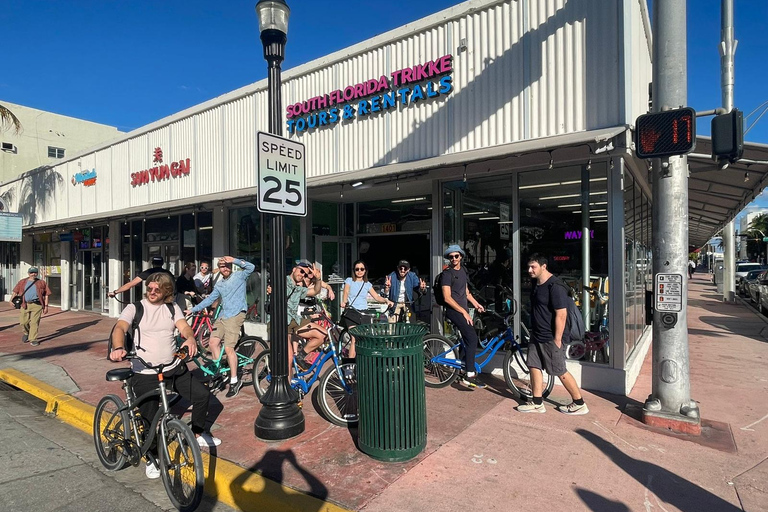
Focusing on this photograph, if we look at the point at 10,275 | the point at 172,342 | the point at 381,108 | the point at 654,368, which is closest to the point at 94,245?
the point at 10,275

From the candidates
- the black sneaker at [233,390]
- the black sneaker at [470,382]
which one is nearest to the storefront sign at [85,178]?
the black sneaker at [233,390]

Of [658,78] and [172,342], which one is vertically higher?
[658,78]

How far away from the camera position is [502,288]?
6.83 metres

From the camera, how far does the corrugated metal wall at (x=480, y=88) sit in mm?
6004

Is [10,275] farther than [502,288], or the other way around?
[10,275]

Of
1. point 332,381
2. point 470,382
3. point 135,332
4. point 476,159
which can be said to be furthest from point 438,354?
point 135,332

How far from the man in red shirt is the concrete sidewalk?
469cm

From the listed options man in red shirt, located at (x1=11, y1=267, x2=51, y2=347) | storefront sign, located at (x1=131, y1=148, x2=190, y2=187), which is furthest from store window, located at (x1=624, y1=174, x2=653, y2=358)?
man in red shirt, located at (x1=11, y1=267, x2=51, y2=347)

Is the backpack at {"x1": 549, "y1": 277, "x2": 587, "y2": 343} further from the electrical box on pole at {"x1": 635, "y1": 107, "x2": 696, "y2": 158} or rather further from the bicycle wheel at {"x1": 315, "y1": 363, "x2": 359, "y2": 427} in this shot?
the bicycle wheel at {"x1": 315, "y1": 363, "x2": 359, "y2": 427}

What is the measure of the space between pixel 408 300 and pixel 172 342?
4845mm

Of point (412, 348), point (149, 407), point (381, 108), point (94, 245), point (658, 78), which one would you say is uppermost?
point (381, 108)

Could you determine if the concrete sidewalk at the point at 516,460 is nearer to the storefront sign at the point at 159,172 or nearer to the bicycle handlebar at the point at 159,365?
the bicycle handlebar at the point at 159,365

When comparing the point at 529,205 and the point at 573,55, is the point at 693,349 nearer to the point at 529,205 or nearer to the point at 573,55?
the point at 529,205

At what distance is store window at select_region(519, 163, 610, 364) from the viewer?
608 centimetres
